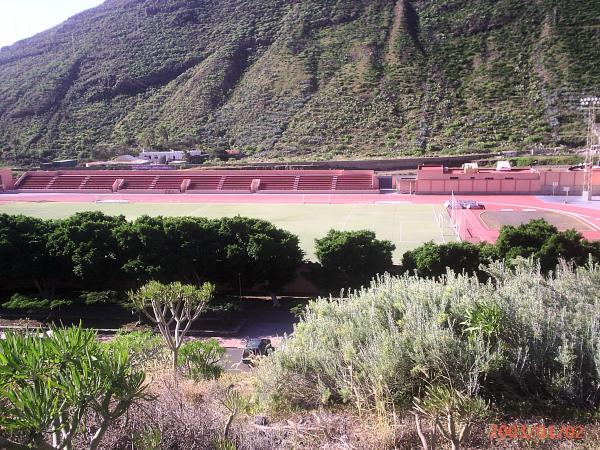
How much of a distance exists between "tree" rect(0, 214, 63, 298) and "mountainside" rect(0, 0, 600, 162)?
38.0m

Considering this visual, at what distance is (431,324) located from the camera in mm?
5898

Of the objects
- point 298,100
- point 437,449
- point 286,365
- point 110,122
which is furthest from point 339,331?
point 110,122

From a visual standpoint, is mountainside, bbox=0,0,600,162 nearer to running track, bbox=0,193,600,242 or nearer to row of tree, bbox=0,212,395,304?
running track, bbox=0,193,600,242

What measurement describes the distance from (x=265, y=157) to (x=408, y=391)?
174 ft

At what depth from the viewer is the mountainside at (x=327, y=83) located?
58.1 metres

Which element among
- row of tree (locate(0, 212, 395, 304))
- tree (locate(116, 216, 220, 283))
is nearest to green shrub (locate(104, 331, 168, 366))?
tree (locate(116, 216, 220, 283))

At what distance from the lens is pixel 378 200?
3972 centimetres

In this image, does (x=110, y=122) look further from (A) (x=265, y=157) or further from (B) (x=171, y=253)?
(B) (x=171, y=253)

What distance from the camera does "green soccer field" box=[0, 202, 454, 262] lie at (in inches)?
1053

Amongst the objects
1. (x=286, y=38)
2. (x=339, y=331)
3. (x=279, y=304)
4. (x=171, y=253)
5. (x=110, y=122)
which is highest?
(x=286, y=38)

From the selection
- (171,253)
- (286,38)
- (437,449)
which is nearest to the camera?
Result: (437,449)

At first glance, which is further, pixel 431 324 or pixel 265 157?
pixel 265 157

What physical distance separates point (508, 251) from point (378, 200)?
23.1 m

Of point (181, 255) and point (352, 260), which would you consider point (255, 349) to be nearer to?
point (352, 260)
